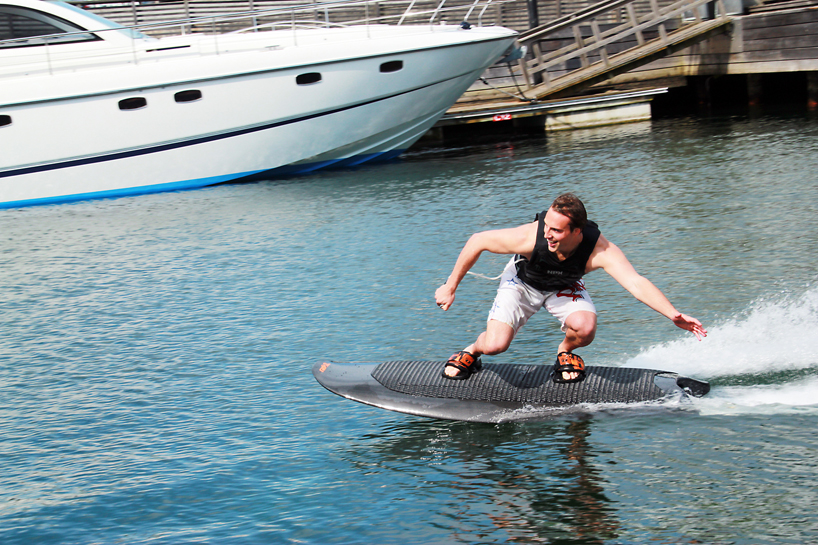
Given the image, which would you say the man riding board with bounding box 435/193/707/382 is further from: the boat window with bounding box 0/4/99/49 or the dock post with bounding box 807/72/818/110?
the dock post with bounding box 807/72/818/110

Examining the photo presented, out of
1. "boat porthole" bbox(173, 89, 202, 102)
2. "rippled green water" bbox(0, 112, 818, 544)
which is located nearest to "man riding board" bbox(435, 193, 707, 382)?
"rippled green water" bbox(0, 112, 818, 544)

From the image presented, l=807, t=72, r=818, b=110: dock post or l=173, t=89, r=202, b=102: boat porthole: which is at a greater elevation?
l=173, t=89, r=202, b=102: boat porthole

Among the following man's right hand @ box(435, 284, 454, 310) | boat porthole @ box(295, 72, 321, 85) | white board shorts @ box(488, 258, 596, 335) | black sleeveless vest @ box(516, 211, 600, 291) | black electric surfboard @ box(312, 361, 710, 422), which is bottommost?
black electric surfboard @ box(312, 361, 710, 422)

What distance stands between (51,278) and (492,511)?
6.74 metres

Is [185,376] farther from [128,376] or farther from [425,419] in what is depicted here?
[425,419]

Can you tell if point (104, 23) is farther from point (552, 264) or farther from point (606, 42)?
point (552, 264)

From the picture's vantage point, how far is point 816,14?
16.4 meters

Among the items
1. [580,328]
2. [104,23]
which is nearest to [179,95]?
[104,23]

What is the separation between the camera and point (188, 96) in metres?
13.9

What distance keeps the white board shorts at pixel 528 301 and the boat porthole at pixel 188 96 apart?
395 inches

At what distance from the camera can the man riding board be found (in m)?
4.55

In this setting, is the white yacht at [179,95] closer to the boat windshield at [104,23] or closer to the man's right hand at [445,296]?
the boat windshield at [104,23]

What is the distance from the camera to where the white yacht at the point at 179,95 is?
1365 centimetres

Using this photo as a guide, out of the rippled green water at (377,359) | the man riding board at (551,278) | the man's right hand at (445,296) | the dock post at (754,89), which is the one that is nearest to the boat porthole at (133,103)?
the rippled green water at (377,359)
